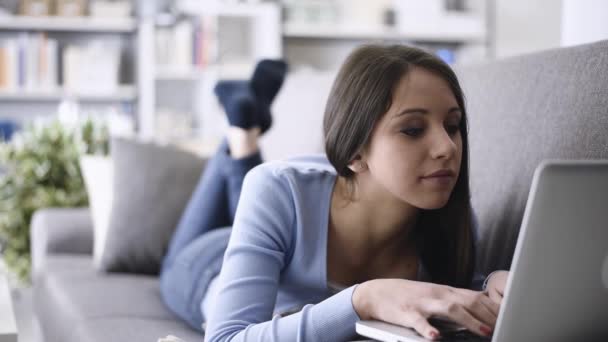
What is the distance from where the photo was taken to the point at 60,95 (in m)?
4.57

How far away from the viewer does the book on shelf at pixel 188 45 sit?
4.51 meters

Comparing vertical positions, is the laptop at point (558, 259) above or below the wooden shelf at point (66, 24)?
below

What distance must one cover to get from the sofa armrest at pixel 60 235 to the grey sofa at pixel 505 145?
1.74ft

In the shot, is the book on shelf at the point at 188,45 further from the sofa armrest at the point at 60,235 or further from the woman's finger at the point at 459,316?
the woman's finger at the point at 459,316

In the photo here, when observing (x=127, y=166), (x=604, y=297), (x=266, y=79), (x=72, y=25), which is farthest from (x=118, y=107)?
(x=604, y=297)

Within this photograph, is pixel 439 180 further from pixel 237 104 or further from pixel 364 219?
pixel 237 104

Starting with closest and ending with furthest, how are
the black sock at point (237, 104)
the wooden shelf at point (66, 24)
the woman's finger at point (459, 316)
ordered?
the woman's finger at point (459, 316) → the black sock at point (237, 104) → the wooden shelf at point (66, 24)

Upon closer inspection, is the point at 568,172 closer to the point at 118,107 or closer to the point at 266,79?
the point at 266,79

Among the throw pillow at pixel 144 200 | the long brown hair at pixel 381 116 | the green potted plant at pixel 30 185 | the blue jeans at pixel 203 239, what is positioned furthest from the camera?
the green potted plant at pixel 30 185

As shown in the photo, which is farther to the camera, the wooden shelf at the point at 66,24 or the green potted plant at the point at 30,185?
the wooden shelf at the point at 66,24

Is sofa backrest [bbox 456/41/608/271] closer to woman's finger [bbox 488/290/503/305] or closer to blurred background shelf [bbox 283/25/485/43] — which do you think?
woman's finger [bbox 488/290/503/305]

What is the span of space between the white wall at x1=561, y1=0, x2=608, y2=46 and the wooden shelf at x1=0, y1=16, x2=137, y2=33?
345cm

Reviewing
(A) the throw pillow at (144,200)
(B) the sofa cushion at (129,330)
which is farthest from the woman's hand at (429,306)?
(A) the throw pillow at (144,200)

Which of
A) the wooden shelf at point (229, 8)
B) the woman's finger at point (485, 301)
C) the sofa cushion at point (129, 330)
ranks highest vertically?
the wooden shelf at point (229, 8)
